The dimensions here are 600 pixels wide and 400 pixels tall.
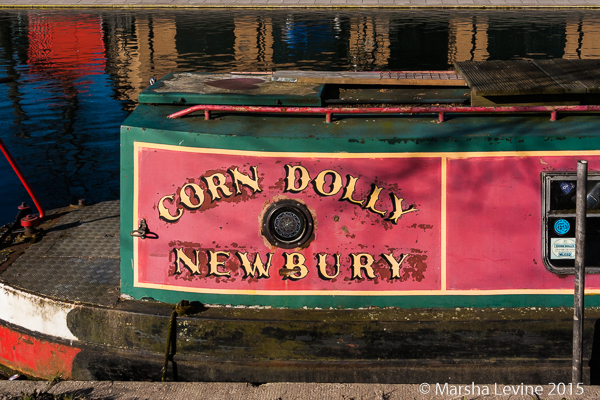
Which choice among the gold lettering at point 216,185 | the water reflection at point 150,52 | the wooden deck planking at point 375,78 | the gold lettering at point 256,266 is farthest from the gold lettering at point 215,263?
the water reflection at point 150,52

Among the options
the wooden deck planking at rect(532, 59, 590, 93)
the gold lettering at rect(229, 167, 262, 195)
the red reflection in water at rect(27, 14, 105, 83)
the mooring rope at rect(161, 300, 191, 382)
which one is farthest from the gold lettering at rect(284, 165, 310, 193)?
the red reflection in water at rect(27, 14, 105, 83)

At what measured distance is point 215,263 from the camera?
461 centimetres

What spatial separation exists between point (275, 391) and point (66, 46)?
26.1 m

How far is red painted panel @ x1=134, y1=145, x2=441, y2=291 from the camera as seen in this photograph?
443cm

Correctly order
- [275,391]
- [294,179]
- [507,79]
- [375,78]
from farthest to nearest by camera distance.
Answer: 1. [375,78]
2. [507,79]
3. [294,179]
4. [275,391]

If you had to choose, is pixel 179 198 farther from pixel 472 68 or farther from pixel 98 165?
pixel 98 165

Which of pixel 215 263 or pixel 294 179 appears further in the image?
pixel 215 263

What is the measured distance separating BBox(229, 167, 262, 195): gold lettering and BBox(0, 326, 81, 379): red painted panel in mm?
1702

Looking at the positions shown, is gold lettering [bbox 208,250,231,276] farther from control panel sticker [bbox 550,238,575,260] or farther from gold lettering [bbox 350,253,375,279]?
control panel sticker [bbox 550,238,575,260]

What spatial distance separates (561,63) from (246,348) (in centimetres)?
336

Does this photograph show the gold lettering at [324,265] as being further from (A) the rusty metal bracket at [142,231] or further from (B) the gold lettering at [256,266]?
(A) the rusty metal bracket at [142,231]

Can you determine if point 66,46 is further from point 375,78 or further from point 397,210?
point 397,210

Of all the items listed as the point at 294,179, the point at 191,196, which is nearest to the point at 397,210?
the point at 294,179

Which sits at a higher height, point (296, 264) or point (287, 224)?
point (287, 224)
